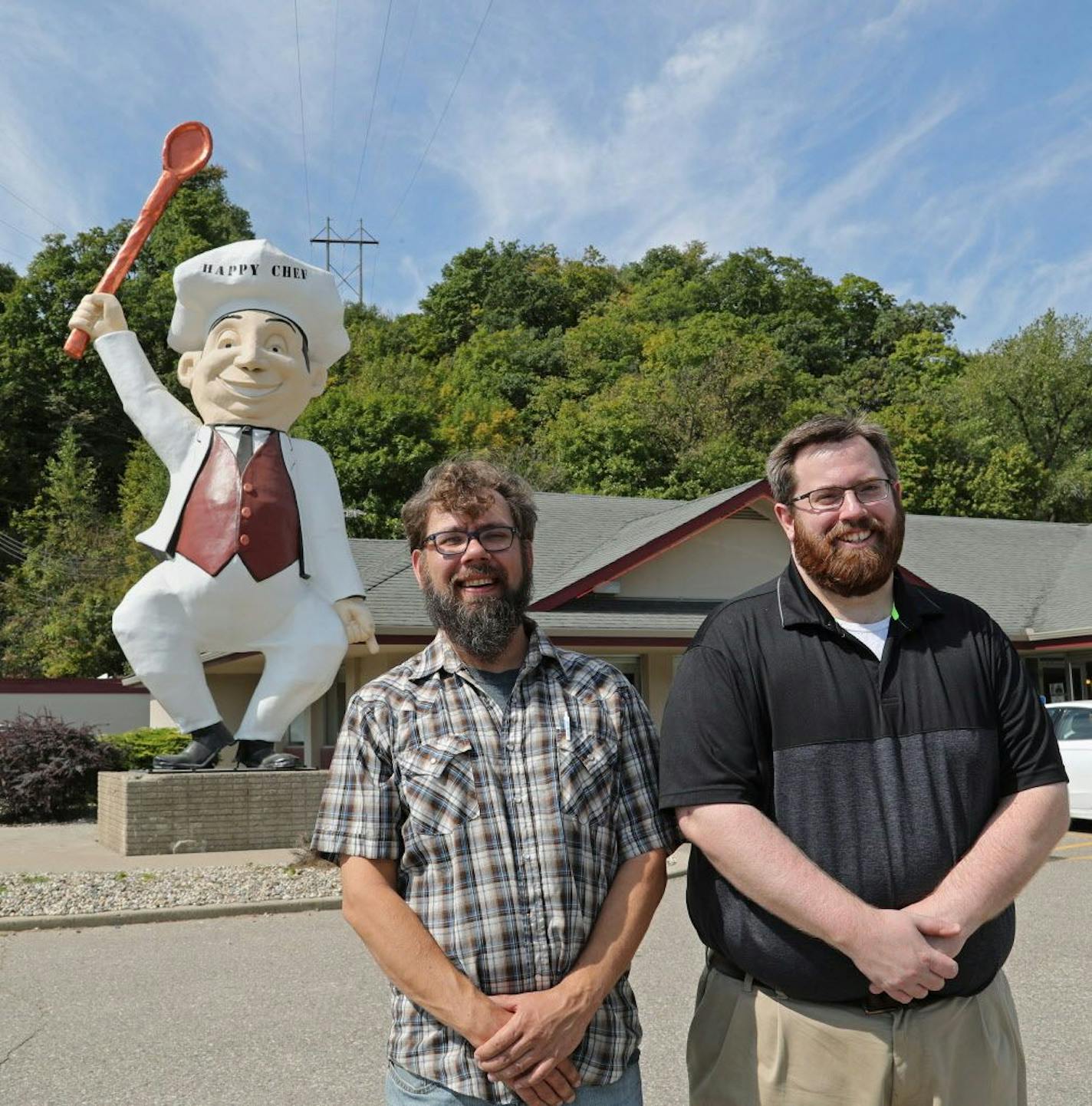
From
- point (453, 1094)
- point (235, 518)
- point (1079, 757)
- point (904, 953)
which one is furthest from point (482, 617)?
point (1079, 757)

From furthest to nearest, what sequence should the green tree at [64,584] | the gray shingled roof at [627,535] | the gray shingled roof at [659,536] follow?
the green tree at [64,584]
the gray shingled roof at [627,535]
the gray shingled roof at [659,536]

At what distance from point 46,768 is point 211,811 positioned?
4511mm

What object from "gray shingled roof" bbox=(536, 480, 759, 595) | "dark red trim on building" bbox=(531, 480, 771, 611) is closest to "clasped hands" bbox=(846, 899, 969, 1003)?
"dark red trim on building" bbox=(531, 480, 771, 611)

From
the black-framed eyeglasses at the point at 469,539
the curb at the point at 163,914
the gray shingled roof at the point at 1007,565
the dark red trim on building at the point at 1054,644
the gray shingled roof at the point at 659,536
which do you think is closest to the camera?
the black-framed eyeglasses at the point at 469,539

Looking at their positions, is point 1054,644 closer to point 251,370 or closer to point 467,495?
point 251,370

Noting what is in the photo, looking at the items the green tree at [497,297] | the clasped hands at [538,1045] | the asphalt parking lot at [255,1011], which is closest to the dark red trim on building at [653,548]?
the asphalt parking lot at [255,1011]

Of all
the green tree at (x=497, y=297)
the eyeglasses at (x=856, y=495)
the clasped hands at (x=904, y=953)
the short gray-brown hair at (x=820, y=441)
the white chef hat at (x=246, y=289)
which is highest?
the green tree at (x=497, y=297)

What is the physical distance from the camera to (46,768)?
14.5 metres

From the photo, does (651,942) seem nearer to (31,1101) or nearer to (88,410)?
(31,1101)

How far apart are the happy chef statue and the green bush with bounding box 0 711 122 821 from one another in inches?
173

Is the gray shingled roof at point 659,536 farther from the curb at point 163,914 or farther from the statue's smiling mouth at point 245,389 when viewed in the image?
the curb at point 163,914

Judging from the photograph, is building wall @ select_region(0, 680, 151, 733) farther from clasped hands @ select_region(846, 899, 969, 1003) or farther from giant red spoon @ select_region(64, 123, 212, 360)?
clasped hands @ select_region(846, 899, 969, 1003)

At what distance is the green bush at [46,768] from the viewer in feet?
47.3

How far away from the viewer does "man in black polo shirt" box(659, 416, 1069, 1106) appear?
2451 mm
